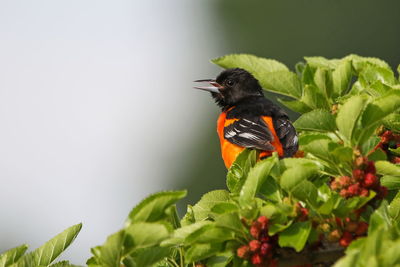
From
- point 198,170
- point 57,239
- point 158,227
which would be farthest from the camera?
point 198,170

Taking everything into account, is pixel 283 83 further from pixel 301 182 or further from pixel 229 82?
pixel 229 82

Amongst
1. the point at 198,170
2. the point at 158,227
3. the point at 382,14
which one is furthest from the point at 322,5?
→ the point at 158,227

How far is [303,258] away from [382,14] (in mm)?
20026

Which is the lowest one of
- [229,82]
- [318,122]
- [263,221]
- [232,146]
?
[232,146]

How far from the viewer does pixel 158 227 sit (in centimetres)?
202

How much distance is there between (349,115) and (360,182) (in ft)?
0.65

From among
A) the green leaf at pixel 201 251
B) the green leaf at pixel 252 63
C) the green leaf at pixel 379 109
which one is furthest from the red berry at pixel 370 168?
the green leaf at pixel 252 63

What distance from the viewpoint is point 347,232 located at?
2.21 metres

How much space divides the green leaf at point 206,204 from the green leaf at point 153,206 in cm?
55

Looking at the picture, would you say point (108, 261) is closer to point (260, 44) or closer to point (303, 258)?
point (303, 258)

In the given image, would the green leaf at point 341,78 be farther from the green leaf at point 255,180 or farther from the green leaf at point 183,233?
the green leaf at point 183,233

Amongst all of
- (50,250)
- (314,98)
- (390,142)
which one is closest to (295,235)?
(50,250)

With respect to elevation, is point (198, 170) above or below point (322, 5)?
below

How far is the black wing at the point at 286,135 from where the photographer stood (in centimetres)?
482
